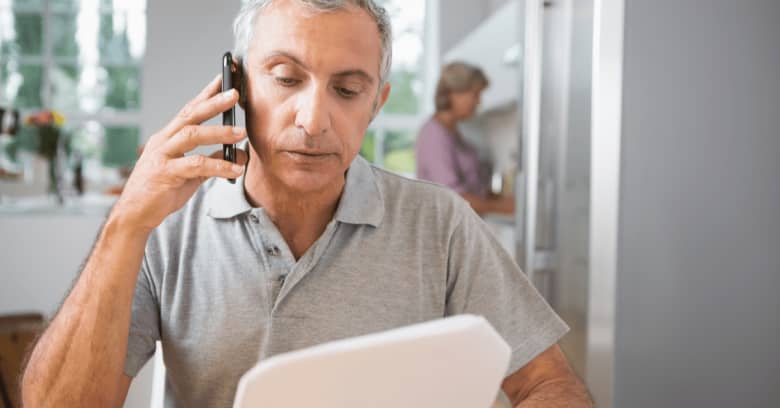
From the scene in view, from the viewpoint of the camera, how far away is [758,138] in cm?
181

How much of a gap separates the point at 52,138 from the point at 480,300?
10.7 feet

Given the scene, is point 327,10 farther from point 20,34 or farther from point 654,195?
point 20,34

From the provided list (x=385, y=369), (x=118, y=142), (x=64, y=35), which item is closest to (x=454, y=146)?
(x=385, y=369)

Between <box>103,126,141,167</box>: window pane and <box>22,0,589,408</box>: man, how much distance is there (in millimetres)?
5079

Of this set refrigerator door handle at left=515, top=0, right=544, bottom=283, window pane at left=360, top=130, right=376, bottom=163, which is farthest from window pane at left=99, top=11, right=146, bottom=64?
refrigerator door handle at left=515, top=0, right=544, bottom=283

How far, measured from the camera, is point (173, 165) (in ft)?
2.72

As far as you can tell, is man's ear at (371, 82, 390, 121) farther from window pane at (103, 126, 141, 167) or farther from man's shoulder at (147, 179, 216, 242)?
window pane at (103, 126, 141, 167)

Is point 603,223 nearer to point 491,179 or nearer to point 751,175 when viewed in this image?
point 751,175

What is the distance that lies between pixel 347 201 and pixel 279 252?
13 centimetres

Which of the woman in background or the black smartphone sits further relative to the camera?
the woman in background

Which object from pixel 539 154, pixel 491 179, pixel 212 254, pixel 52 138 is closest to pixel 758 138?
pixel 539 154

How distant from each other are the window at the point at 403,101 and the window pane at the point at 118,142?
1977 millimetres

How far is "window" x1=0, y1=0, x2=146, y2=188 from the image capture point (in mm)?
5699

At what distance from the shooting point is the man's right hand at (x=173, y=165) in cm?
82
